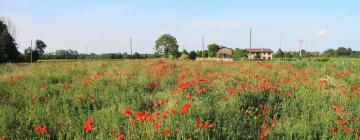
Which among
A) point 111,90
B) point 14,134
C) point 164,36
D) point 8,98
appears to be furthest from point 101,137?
point 164,36

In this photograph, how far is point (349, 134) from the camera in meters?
4.19

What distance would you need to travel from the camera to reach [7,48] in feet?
144

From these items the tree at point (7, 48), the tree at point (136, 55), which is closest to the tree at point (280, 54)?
the tree at point (136, 55)

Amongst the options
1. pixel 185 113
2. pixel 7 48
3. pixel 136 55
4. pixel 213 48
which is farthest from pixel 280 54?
pixel 185 113

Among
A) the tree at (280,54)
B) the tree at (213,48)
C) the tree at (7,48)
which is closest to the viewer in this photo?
the tree at (7,48)

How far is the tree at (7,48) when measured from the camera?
42562 millimetres

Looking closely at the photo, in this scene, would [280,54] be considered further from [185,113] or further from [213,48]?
[185,113]

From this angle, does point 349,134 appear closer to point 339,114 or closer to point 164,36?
point 339,114

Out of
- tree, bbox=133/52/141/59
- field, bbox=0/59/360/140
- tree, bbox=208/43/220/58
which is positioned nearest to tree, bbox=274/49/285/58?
tree, bbox=208/43/220/58

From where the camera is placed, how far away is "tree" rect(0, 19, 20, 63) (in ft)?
140

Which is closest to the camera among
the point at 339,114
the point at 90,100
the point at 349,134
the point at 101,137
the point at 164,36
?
the point at 101,137

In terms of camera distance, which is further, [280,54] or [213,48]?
[213,48]

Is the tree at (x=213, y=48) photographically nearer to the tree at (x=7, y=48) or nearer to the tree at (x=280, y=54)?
the tree at (x=280, y=54)

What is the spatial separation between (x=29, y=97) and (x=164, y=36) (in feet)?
242
